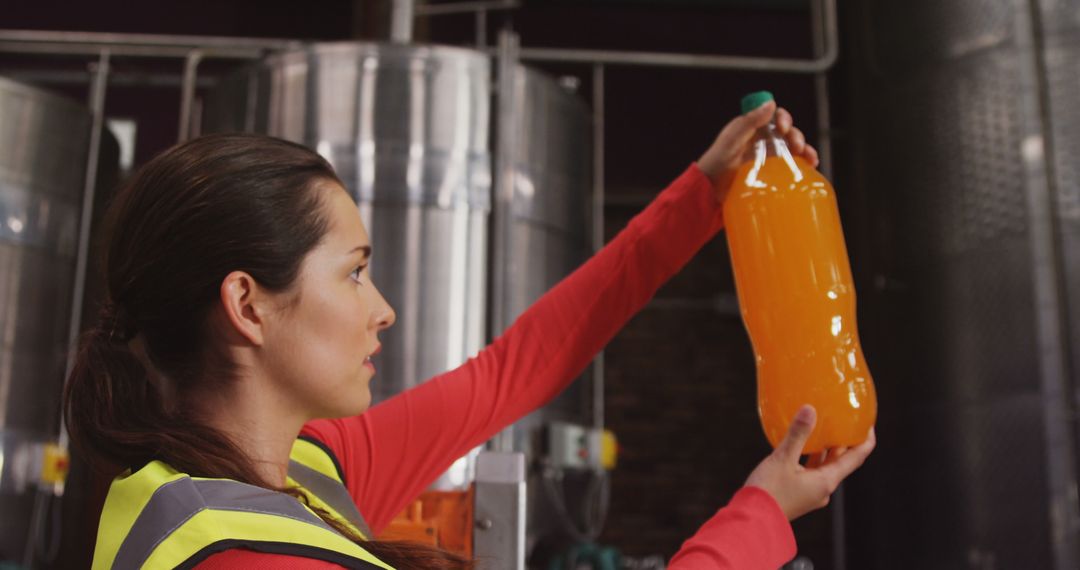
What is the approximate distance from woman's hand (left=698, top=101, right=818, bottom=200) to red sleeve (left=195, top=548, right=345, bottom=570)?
0.75 m

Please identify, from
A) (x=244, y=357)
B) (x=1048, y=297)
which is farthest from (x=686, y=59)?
(x=244, y=357)

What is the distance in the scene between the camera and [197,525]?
2.75ft

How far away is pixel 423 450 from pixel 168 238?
547 millimetres

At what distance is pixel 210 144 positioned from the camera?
106 cm

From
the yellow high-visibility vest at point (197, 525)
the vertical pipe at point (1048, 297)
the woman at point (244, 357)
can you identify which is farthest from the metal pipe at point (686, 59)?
the yellow high-visibility vest at point (197, 525)

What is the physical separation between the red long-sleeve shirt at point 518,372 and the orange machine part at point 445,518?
0.17m

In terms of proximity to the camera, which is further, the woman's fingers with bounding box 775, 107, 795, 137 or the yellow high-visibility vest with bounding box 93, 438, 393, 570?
the woman's fingers with bounding box 775, 107, 795, 137

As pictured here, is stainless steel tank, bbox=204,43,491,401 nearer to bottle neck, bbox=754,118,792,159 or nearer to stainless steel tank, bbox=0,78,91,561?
stainless steel tank, bbox=0,78,91,561

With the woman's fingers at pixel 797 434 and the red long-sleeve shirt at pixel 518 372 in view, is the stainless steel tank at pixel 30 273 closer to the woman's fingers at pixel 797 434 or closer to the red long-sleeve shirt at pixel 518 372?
the red long-sleeve shirt at pixel 518 372

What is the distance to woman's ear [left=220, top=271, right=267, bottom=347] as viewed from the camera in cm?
101

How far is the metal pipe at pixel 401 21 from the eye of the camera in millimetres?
4316

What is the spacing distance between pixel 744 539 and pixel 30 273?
4.21 meters

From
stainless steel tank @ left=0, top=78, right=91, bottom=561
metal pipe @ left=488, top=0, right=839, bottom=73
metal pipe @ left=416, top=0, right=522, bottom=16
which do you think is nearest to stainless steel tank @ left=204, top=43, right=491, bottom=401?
metal pipe @ left=416, top=0, right=522, bottom=16

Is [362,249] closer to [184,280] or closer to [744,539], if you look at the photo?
[184,280]
